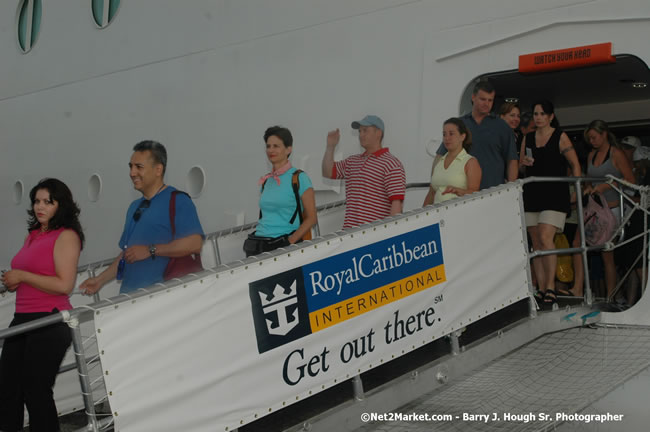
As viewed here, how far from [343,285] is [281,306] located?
14.6 inches

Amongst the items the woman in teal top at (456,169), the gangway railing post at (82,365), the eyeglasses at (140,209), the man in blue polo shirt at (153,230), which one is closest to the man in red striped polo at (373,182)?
the woman in teal top at (456,169)

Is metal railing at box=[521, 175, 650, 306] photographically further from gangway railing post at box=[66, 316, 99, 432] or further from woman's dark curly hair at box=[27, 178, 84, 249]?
gangway railing post at box=[66, 316, 99, 432]

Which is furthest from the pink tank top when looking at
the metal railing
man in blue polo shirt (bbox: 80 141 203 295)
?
the metal railing

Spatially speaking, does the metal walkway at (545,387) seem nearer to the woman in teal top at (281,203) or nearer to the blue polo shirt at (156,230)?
the woman in teal top at (281,203)

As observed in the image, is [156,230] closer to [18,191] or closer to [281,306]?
[281,306]

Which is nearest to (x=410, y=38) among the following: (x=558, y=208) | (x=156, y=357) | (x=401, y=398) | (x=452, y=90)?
(x=452, y=90)

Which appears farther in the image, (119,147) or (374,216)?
(119,147)

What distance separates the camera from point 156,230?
3455 millimetres

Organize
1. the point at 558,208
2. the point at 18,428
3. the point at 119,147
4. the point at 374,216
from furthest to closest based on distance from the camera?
the point at 119,147
the point at 558,208
the point at 374,216
the point at 18,428

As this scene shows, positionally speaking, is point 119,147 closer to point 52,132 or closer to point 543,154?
point 52,132

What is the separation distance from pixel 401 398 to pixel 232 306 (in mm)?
1162

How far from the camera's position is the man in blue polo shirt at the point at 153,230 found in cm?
343

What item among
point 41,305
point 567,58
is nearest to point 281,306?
point 41,305

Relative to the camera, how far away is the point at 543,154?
17.2 feet
